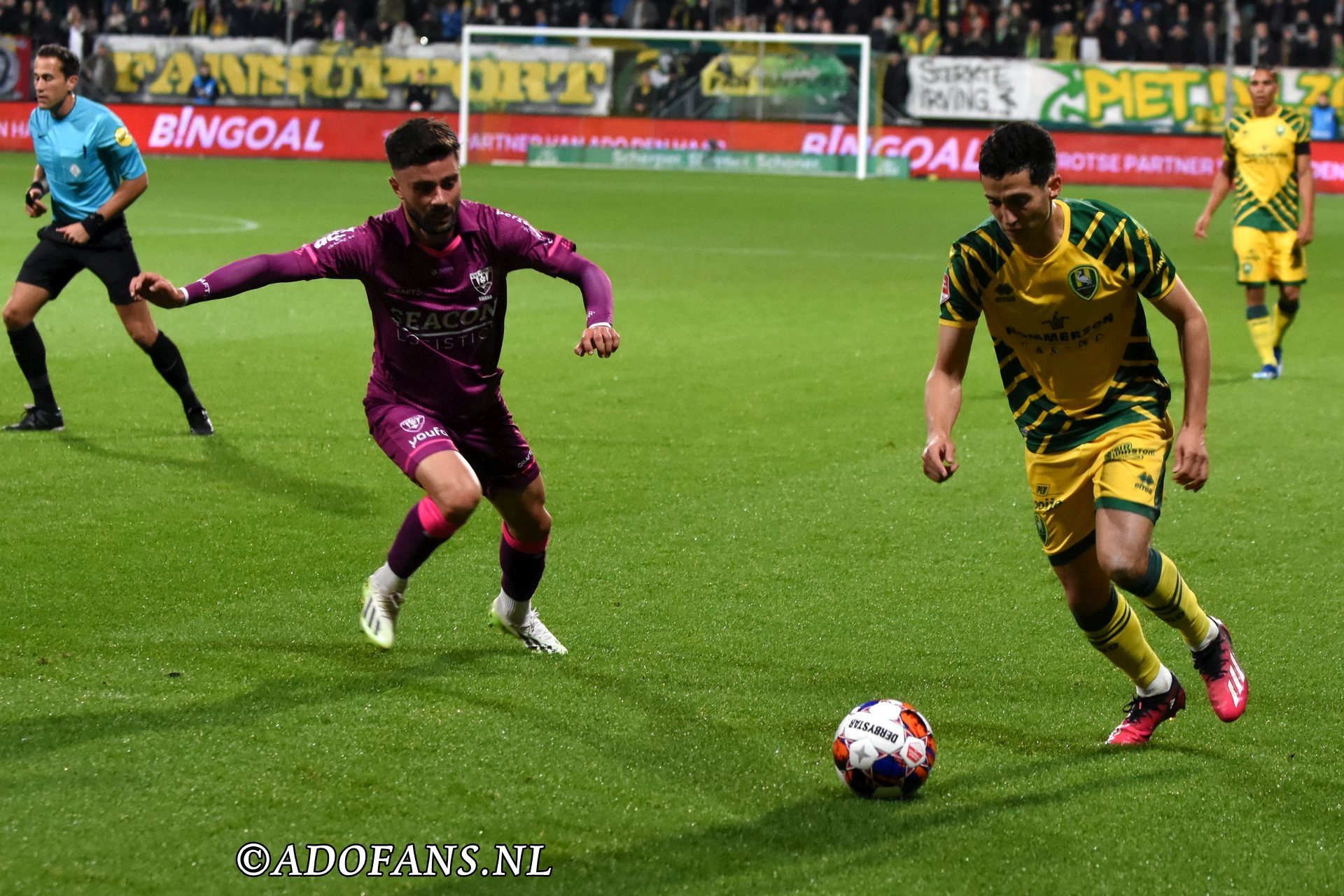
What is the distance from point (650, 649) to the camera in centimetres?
559

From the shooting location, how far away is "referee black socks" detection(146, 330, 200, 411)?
924 cm

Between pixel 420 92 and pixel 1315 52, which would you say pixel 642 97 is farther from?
pixel 1315 52

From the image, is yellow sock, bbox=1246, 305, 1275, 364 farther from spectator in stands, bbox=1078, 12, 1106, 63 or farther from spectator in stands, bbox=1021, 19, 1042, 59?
spectator in stands, bbox=1021, 19, 1042, 59

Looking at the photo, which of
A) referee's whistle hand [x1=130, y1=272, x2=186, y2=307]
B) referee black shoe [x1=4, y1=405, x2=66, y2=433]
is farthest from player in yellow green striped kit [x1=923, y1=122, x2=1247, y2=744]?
referee black shoe [x1=4, y1=405, x2=66, y2=433]

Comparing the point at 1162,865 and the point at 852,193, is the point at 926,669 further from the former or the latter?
the point at 852,193

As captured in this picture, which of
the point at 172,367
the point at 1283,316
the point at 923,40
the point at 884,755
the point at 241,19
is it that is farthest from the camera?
the point at 241,19

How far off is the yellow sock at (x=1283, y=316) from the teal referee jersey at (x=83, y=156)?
8008mm

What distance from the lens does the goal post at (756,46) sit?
30859 millimetres

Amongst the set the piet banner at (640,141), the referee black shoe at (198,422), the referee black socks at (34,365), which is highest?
the referee black socks at (34,365)

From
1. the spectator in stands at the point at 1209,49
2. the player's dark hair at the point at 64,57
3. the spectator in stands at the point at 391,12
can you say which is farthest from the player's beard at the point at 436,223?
the spectator in stands at the point at 391,12

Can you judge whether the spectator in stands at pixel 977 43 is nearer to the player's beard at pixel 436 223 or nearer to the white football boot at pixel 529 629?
the white football boot at pixel 529 629

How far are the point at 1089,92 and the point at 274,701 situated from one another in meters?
29.1

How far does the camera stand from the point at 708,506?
7.73m

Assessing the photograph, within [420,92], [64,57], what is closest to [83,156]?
[64,57]
